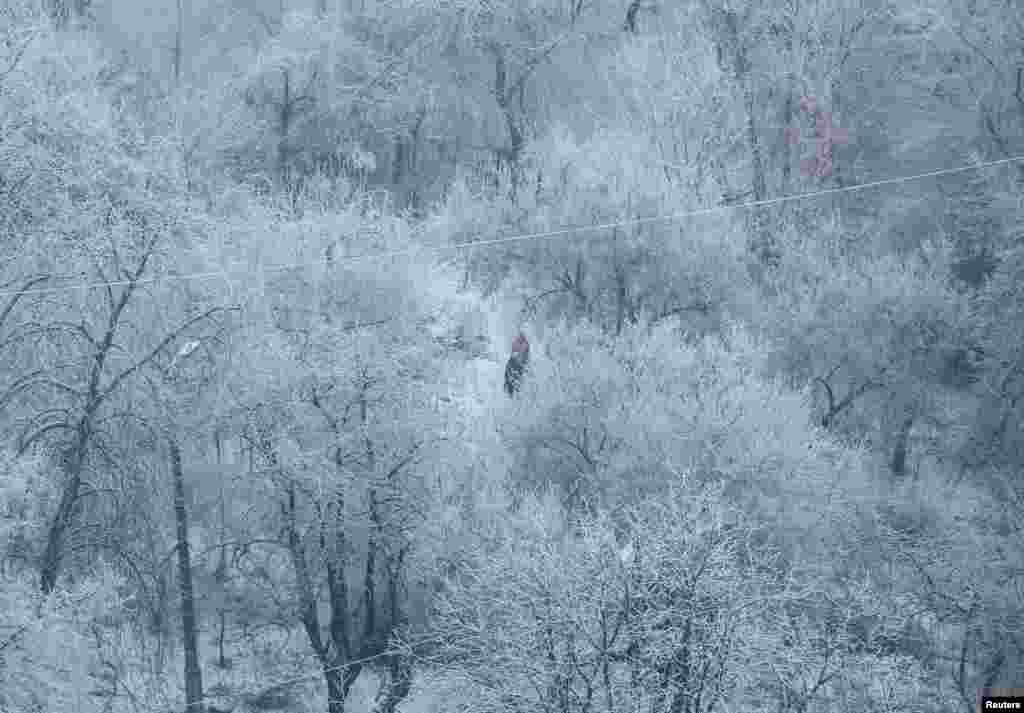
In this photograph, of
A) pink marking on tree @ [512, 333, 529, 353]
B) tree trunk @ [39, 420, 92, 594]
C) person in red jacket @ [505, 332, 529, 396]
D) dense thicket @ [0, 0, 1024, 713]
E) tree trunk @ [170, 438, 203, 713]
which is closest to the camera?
tree trunk @ [39, 420, 92, 594]

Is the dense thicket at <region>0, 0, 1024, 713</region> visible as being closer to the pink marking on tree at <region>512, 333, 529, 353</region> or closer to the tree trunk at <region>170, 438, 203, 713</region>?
the tree trunk at <region>170, 438, 203, 713</region>

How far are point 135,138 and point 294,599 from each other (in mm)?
7369

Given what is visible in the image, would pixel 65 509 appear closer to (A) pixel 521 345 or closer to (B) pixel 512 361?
(B) pixel 512 361

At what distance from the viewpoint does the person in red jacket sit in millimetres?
20719

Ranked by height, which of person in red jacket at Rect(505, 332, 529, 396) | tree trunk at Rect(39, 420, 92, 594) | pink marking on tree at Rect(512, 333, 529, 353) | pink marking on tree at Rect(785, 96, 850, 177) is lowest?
tree trunk at Rect(39, 420, 92, 594)

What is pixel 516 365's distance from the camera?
825 inches

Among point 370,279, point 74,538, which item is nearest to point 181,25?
point 370,279

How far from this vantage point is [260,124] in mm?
28188

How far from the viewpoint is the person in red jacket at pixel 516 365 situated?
20.7 meters

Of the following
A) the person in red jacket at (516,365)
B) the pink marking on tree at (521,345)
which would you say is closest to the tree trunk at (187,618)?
the person in red jacket at (516,365)

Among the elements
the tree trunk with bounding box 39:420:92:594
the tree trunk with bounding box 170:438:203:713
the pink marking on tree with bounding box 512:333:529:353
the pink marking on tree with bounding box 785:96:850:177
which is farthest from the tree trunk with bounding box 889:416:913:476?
the tree trunk with bounding box 39:420:92:594

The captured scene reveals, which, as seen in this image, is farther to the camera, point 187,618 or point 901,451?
point 901,451

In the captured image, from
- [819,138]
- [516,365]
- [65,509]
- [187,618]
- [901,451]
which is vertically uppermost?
[819,138]

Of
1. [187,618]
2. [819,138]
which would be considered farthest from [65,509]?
[819,138]
